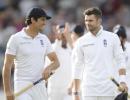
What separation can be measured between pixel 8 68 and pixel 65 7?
11698mm

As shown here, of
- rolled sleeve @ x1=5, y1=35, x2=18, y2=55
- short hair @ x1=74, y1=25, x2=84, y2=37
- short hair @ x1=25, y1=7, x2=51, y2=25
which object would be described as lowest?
rolled sleeve @ x1=5, y1=35, x2=18, y2=55

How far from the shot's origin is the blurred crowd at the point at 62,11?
71.9ft

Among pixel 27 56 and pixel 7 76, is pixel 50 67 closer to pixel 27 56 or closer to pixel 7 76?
pixel 27 56

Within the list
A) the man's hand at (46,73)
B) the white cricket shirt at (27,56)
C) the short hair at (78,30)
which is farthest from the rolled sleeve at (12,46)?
the short hair at (78,30)

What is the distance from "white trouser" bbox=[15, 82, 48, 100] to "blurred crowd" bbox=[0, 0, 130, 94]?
9839 millimetres

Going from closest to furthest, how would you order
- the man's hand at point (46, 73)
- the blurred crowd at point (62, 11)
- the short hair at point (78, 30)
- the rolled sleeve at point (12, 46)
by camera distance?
the rolled sleeve at point (12, 46) → the man's hand at point (46, 73) → the short hair at point (78, 30) → the blurred crowd at point (62, 11)

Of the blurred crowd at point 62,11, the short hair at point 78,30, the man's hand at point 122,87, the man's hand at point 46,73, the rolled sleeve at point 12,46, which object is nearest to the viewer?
the rolled sleeve at point 12,46

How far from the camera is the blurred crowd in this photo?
21.9 m

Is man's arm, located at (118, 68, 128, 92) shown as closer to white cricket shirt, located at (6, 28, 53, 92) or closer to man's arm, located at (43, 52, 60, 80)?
man's arm, located at (43, 52, 60, 80)

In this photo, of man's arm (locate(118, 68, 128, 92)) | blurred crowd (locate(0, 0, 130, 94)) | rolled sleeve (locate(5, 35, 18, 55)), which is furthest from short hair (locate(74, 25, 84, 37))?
blurred crowd (locate(0, 0, 130, 94))

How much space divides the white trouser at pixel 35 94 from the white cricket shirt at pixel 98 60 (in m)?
0.81

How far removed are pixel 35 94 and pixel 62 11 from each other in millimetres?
11138

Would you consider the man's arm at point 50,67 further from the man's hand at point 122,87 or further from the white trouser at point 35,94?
the man's hand at point 122,87

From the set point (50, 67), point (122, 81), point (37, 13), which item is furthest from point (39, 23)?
point (122, 81)
